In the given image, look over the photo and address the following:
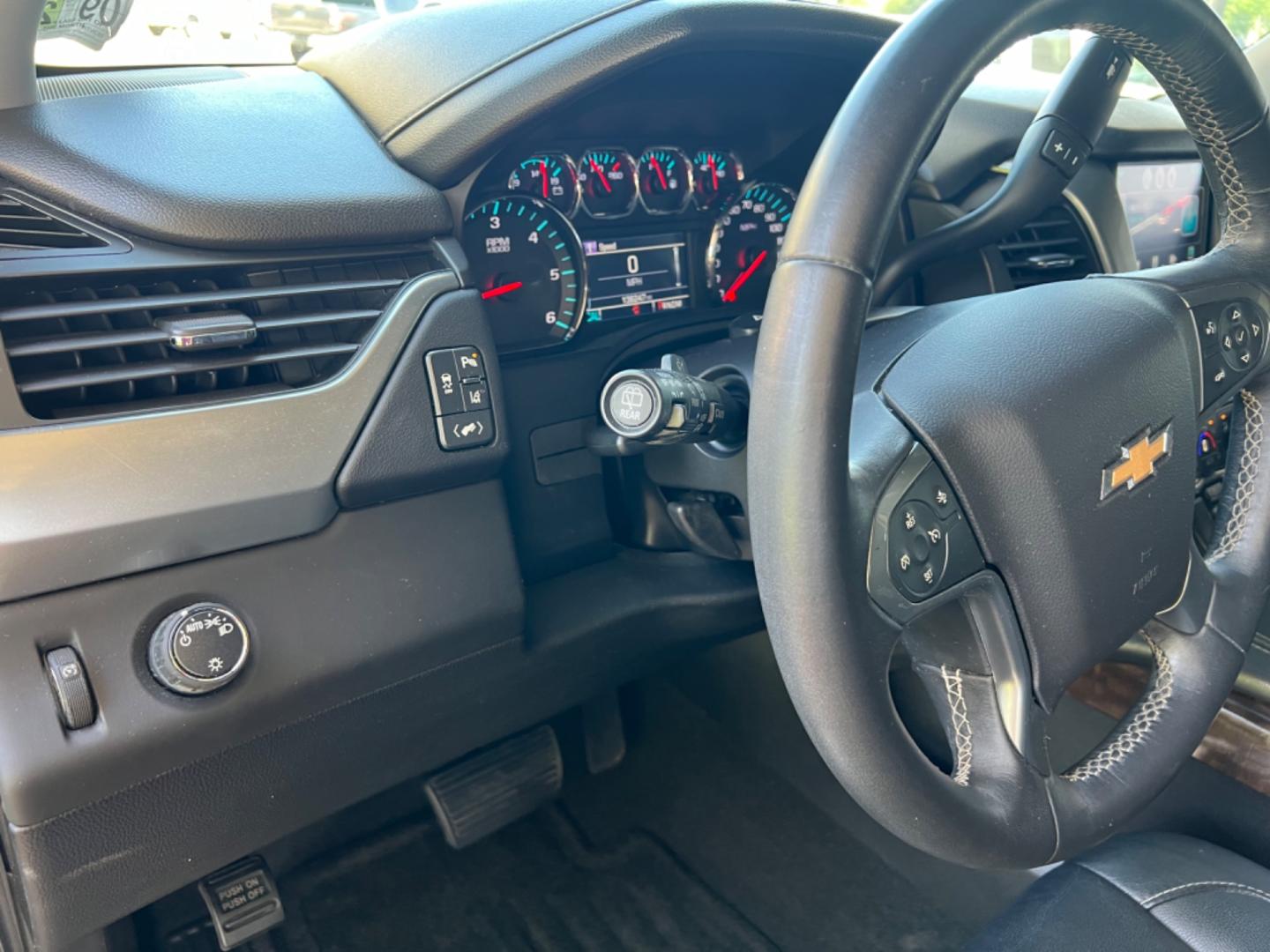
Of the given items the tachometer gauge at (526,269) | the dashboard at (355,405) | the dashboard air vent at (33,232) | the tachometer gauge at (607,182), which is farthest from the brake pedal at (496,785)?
the dashboard air vent at (33,232)

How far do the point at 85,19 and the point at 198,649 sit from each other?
1.87ft

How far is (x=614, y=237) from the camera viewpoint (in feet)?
4.39

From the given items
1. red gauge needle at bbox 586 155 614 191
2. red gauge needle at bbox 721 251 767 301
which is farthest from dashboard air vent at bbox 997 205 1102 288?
red gauge needle at bbox 586 155 614 191

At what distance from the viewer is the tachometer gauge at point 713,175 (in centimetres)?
142

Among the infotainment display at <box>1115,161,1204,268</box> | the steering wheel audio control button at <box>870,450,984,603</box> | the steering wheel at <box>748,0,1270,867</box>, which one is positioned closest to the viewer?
the steering wheel at <box>748,0,1270,867</box>

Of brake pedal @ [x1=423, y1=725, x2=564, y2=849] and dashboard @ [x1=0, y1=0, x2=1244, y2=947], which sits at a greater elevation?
dashboard @ [x1=0, y1=0, x2=1244, y2=947]

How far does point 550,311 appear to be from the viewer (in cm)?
127

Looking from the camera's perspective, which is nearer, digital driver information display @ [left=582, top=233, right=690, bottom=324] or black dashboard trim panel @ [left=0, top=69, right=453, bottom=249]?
black dashboard trim panel @ [left=0, top=69, right=453, bottom=249]

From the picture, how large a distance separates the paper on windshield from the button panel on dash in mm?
410

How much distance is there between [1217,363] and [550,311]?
0.71 metres

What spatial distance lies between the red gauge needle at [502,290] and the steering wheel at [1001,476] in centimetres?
44

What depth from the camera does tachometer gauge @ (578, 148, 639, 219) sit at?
1304 mm

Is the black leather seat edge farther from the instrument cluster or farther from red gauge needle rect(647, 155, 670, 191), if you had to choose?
red gauge needle rect(647, 155, 670, 191)

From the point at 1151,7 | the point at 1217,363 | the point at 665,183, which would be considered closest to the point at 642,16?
the point at 665,183
